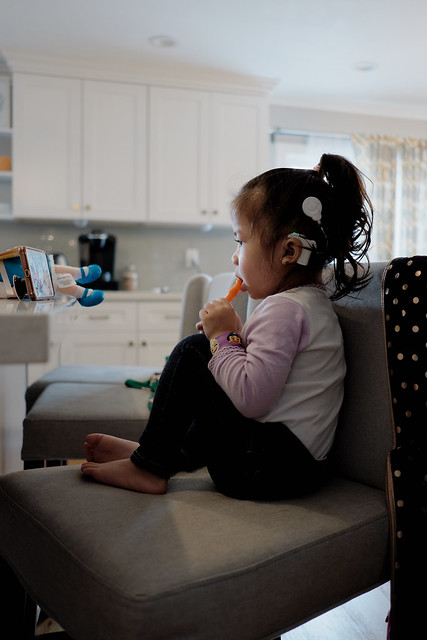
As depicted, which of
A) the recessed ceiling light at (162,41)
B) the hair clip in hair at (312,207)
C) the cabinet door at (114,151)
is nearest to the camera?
the hair clip in hair at (312,207)

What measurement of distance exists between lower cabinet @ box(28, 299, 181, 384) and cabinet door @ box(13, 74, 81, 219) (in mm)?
→ 767

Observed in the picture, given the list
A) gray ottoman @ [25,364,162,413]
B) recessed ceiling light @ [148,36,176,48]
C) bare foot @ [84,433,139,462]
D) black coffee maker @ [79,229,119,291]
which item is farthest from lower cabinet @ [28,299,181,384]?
bare foot @ [84,433,139,462]

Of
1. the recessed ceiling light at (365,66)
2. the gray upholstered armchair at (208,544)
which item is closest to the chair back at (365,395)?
the gray upholstered armchair at (208,544)

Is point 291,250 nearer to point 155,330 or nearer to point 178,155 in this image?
point 155,330

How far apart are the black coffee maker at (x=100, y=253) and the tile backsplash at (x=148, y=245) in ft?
0.79

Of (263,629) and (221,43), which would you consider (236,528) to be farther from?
(221,43)

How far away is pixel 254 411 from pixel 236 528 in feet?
0.69

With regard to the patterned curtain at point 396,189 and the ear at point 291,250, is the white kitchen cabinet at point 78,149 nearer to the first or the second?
the patterned curtain at point 396,189

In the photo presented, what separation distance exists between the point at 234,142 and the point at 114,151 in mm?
883

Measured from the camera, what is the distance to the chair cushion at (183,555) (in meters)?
0.68

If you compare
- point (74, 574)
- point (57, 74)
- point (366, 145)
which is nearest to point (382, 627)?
point (74, 574)

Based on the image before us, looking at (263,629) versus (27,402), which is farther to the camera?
(27,402)

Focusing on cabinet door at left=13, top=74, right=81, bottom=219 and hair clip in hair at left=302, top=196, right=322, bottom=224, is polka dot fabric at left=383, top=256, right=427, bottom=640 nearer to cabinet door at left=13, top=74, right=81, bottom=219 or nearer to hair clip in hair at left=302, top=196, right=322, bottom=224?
hair clip in hair at left=302, top=196, right=322, bottom=224

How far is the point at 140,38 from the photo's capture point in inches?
141
